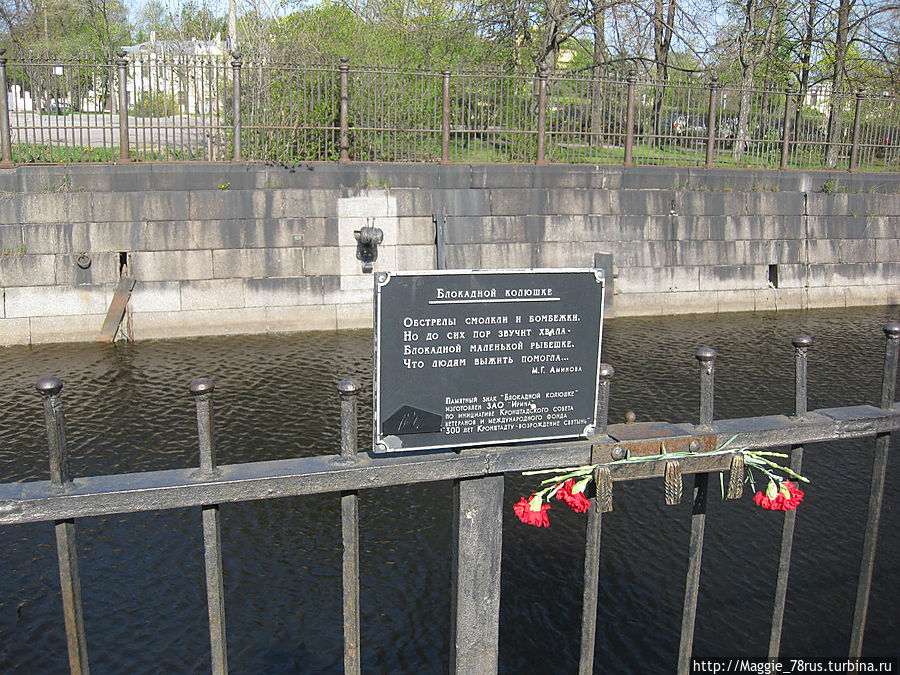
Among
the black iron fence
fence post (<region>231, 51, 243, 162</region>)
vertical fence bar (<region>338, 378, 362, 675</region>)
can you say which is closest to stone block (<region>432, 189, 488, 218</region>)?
the black iron fence

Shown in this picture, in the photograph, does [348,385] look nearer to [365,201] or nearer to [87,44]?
[365,201]

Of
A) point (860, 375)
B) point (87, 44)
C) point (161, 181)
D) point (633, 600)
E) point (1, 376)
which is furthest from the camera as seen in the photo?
point (87, 44)

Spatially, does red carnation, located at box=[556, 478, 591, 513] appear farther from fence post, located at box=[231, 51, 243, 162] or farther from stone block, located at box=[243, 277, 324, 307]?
fence post, located at box=[231, 51, 243, 162]

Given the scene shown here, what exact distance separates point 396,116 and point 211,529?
43.8ft

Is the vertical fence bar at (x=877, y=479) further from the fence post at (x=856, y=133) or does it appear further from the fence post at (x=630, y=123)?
the fence post at (x=856, y=133)

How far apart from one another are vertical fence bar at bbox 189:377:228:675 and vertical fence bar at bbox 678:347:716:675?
190cm

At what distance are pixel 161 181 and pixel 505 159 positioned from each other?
21.1ft

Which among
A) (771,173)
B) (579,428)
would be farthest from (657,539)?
(771,173)

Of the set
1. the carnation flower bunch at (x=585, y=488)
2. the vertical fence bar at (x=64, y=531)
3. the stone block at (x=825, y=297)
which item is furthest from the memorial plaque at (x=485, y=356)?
the stone block at (x=825, y=297)

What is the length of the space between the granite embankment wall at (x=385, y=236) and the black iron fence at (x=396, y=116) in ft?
2.19

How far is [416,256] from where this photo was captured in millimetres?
15398

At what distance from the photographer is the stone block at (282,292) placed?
1445 centimetres

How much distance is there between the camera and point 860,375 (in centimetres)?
1261

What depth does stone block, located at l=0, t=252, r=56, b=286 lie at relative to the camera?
13180 millimetres
